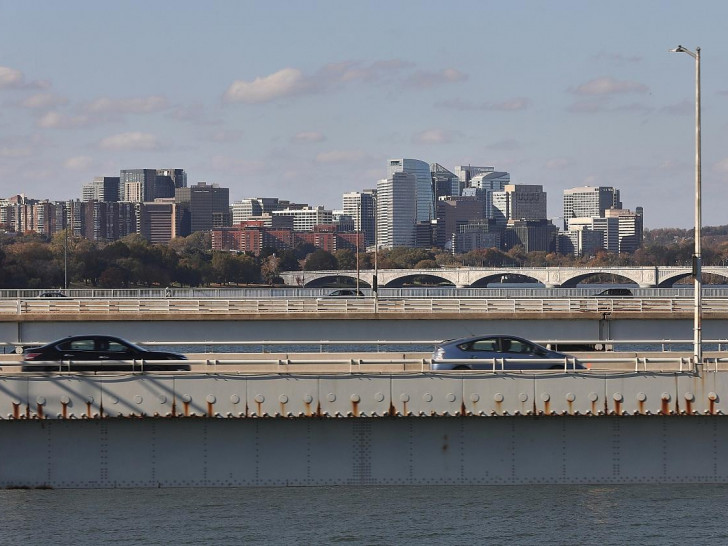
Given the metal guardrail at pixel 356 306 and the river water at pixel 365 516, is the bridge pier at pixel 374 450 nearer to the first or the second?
the river water at pixel 365 516

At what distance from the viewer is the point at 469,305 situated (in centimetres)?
6500

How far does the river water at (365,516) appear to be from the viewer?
28.8m

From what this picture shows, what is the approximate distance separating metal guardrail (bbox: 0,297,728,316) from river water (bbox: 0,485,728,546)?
3094 cm

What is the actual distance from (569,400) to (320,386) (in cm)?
570

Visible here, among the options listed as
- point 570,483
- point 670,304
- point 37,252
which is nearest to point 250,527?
point 570,483

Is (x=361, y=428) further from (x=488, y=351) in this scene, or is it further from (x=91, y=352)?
(x=91, y=352)

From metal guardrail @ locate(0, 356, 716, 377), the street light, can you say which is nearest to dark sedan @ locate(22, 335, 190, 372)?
metal guardrail @ locate(0, 356, 716, 377)

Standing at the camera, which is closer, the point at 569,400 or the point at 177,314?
the point at 569,400

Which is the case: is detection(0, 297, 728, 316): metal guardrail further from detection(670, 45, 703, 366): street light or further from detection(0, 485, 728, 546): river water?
detection(670, 45, 703, 366): street light

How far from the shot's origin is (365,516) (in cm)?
3028

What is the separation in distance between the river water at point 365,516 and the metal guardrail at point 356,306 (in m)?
30.9

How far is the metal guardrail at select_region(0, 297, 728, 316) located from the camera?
6347cm

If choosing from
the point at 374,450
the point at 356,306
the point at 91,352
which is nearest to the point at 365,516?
the point at 374,450

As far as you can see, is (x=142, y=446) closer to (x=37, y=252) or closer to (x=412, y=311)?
(x=412, y=311)
